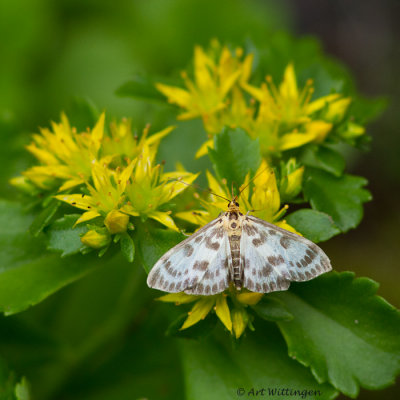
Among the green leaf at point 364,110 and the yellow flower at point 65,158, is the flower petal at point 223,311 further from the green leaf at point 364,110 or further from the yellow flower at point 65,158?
the green leaf at point 364,110

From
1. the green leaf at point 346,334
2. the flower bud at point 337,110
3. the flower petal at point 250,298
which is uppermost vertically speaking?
the flower bud at point 337,110

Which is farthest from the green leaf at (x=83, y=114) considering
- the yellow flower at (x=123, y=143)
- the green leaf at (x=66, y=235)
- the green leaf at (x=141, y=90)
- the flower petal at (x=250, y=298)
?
the flower petal at (x=250, y=298)

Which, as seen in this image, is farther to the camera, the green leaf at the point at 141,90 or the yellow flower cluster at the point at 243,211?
the green leaf at the point at 141,90

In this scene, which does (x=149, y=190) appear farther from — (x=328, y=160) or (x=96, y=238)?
(x=328, y=160)

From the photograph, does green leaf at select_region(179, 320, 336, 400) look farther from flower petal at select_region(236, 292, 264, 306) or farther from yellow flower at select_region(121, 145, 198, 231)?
yellow flower at select_region(121, 145, 198, 231)

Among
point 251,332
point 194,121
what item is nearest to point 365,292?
point 251,332

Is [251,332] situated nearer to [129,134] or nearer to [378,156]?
[129,134]
